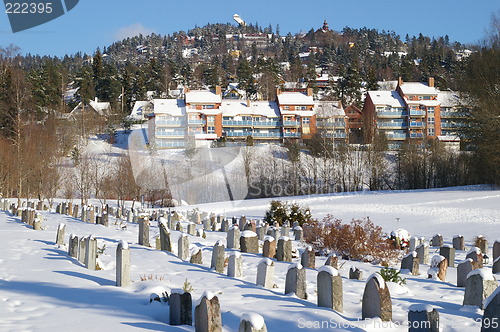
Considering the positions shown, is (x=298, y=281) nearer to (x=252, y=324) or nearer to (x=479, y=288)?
(x=479, y=288)

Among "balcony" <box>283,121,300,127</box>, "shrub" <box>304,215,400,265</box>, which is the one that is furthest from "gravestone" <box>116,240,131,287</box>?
"balcony" <box>283,121,300,127</box>

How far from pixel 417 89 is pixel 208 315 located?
3098 inches

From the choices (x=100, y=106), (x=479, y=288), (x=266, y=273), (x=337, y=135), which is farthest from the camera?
(x=100, y=106)

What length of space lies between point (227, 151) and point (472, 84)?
3158cm

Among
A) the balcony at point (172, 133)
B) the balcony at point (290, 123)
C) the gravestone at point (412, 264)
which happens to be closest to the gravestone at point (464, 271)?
the gravestone at point (412, 264)

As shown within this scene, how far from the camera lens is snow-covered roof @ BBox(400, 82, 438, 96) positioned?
77.0m

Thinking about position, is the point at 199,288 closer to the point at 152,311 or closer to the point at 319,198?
the point at 152,311


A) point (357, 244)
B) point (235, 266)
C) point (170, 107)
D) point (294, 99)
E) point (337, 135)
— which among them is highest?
point (294, 99)

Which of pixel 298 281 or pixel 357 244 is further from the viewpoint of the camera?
pixel 357 244

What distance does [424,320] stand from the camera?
18.4 feet

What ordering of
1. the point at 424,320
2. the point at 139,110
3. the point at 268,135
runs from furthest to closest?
the point at 139,110 < the point at 268,135 < the point at 424,320

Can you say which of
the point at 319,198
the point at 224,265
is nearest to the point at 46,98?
the point at 319,198

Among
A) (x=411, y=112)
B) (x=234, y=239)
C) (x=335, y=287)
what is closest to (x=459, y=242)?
(x=234, y=239)

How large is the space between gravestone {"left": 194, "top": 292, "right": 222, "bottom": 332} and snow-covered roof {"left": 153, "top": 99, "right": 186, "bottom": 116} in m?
67.2
